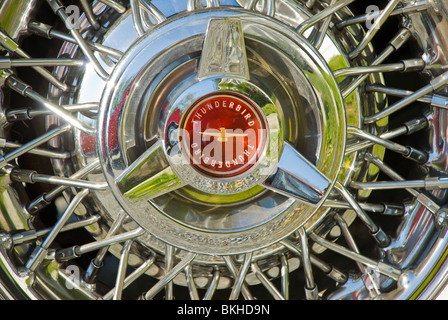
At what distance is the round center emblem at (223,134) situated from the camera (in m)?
0.79

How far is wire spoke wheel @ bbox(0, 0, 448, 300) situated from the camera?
2.62 feet

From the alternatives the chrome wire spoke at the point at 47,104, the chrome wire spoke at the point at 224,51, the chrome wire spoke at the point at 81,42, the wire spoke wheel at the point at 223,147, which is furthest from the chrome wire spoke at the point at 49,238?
the chrome wire spoke at the point at 224,51

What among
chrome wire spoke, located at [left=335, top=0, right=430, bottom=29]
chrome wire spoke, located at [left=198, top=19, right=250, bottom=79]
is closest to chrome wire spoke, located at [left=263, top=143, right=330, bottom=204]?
chrome wire spoke, located at [left=198, top=19, right=250, bottom=79]

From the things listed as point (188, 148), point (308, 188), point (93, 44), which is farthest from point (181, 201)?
point (93, 44)

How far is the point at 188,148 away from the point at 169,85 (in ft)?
0.39

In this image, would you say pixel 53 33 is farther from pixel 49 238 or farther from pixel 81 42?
pixel 49 238

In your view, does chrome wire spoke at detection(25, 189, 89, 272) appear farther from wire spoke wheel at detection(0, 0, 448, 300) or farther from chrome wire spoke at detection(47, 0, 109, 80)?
chrome wire spoke at detection(47, 0, 109, 80)

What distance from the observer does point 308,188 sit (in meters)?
0.84

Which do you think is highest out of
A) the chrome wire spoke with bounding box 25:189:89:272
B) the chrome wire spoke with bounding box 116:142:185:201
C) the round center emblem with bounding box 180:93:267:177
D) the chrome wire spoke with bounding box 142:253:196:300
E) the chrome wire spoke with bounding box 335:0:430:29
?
the chrome wire spoke with bounding box 335:0:430:29

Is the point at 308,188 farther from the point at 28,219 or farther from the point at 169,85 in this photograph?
the point at 28,219

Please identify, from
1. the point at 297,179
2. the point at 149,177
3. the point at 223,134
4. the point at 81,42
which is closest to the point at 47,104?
the point at 81,42

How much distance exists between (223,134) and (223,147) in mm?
24

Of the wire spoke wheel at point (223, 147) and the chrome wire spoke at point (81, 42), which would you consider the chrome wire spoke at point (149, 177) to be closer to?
the wire spoke wheel at point (223, 147)

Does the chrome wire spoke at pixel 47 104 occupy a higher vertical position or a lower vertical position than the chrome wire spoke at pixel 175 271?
higher
